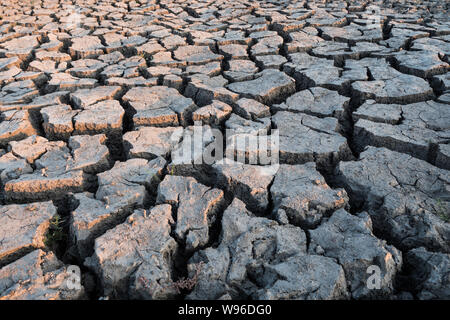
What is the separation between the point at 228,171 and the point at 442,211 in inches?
44.2

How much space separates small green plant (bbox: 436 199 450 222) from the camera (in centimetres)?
167

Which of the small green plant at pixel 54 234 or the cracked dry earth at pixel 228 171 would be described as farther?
the small green plant at pixel 54 234

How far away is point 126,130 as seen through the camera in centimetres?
267

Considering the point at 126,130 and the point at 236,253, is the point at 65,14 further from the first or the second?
the point at 236,253

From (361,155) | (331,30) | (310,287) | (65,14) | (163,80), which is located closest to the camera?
(310,287)

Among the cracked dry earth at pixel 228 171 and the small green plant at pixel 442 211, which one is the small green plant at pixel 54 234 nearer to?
the cracked dry earth at pixel 228 171

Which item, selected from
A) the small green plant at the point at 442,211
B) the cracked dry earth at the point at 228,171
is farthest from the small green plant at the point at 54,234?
the small green plant at the point at 442,211

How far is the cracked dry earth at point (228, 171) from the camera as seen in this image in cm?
146

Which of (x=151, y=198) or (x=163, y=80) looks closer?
(x=151, y=198)

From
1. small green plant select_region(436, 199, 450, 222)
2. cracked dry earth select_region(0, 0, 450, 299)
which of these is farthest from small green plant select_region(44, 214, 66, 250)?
small green plant select_region(436, 199, 450, 222)

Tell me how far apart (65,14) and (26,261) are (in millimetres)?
5071

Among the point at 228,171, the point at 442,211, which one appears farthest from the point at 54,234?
the point at 442,211

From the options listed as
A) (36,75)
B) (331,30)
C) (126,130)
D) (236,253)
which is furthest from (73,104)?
(331,30)

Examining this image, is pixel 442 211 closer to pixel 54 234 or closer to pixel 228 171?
pixel 228 171
